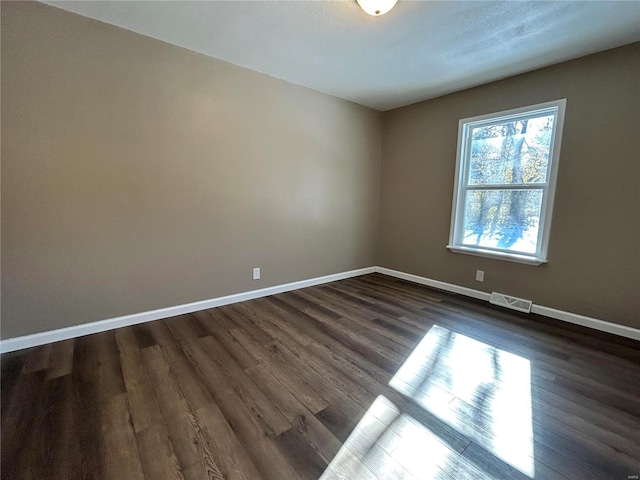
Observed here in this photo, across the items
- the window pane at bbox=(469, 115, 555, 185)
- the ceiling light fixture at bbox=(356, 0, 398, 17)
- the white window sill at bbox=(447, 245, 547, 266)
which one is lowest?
the white window sill at bbox=(447, 245, 547, 266)

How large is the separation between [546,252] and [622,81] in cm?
161

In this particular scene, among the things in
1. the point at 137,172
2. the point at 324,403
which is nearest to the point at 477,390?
the point at 324,403

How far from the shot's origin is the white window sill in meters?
2.90

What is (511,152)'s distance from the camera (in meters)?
3.07

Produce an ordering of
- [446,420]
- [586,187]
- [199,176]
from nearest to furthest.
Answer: [446,420] < [586,187] < [199,176]

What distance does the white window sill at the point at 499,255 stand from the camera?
2.90 metres

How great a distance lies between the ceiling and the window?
1.74ft

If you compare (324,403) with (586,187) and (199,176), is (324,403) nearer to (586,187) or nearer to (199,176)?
Result: (199,176)

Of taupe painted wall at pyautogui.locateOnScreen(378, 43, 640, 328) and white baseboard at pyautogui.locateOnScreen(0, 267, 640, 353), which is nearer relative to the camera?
white baseboard at pyautogui.locateOnScreen(0, 267, 640, 353)

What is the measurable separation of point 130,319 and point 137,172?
1.36 m

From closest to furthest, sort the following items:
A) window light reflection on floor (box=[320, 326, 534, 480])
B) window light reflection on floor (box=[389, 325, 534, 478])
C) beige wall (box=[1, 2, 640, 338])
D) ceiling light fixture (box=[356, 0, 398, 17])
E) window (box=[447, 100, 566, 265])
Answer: window light reflection on floor (box=[320, 326, 534, 480]), window light reflection on floor (box=[389, 325, 534, 478]), ceiling light fixture (box=[356, 0, 398, 17]), beige wall (box=[1, 2, 640, 338]), window (box=[447, 100, 566, 265])

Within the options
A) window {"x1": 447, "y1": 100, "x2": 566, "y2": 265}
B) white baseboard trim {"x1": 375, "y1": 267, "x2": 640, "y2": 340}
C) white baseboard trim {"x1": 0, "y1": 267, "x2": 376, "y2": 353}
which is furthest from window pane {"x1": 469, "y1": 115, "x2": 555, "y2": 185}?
white baseboard trim {"x1": 0, "y1": 267, "x2": 376, "y2": 353}

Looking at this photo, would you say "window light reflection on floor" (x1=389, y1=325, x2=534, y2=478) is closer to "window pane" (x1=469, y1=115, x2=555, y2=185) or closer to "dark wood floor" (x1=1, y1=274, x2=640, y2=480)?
"dark wood floor" (x1=1, y1=274, x2=640, y2=480)

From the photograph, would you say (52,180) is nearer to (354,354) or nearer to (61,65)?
(61,65)
